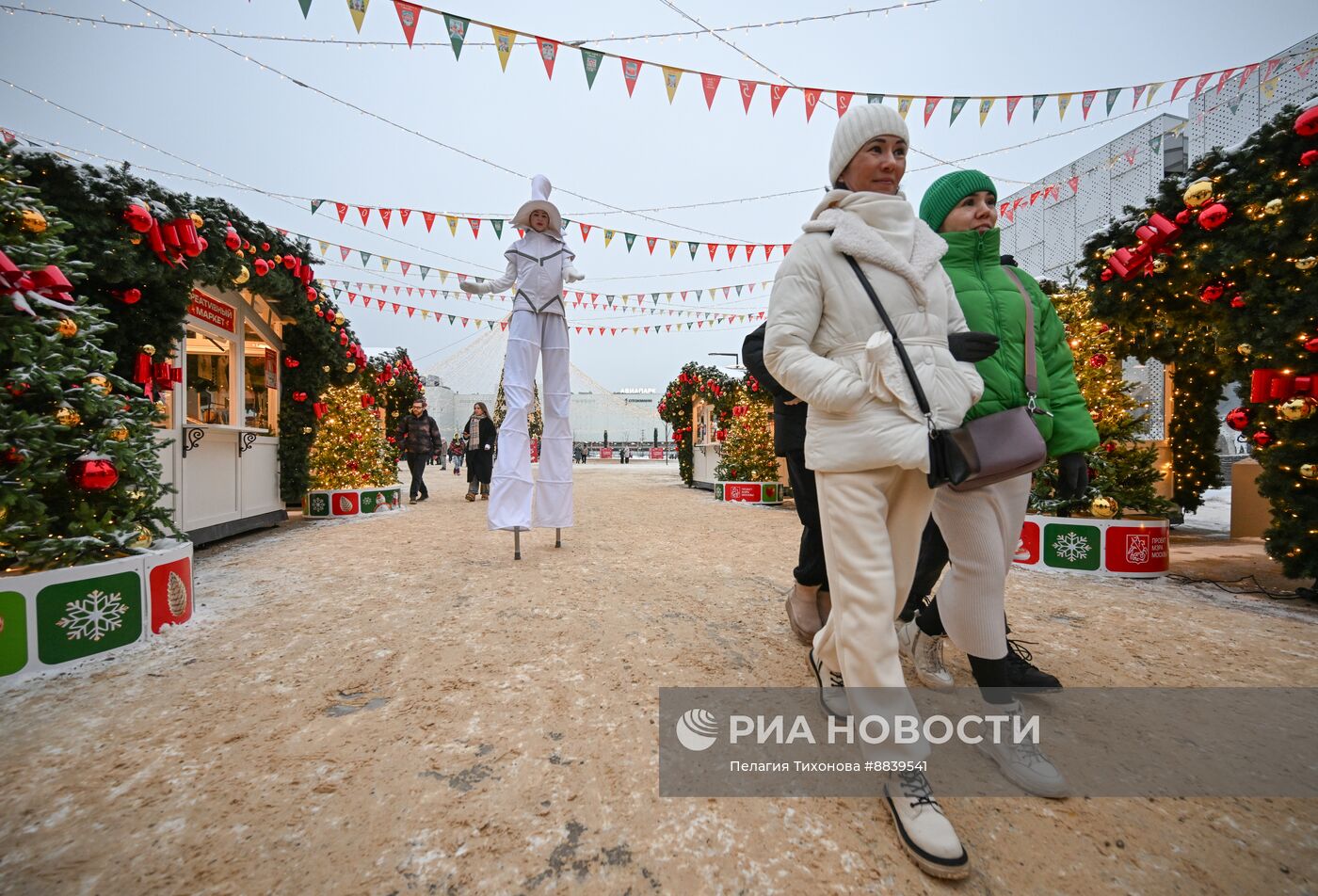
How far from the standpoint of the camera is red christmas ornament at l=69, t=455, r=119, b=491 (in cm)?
228

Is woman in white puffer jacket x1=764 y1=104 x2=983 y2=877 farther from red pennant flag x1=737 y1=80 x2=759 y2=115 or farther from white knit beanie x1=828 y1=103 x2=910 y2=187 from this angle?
red pennant flag x1=737 y1=80 x2=759 y2=115

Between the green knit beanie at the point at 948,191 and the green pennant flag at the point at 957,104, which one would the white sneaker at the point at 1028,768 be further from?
the green pennant flag at the point at 957,104

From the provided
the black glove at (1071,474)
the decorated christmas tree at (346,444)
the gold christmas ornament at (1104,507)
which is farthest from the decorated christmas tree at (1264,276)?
the decorated christmas tree at (346,444)

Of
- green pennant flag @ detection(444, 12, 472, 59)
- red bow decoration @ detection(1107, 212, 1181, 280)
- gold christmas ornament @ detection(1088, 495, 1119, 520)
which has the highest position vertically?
green pennant flag @ detection(444, 12, 472, 59)

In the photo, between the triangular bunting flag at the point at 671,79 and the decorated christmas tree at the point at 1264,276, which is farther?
the triangular bunting flag at the point at 671,79

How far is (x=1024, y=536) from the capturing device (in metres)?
3.97

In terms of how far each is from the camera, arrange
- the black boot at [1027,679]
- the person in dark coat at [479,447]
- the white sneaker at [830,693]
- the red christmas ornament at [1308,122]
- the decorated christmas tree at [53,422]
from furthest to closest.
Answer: the person in dark coat at [479,447] → the red christmas ornament at [1308,122] → the decorated christmas tree at [53,422] → the black boot at [1027,679] → the white sneaker at [830,693]

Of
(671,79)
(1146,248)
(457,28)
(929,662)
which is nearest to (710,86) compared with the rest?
(671,79)

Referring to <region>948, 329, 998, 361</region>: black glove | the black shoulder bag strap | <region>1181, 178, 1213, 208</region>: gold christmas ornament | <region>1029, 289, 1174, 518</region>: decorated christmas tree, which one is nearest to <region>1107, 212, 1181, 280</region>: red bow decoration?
<region>1181, 178, 1213, 208</region>: gold christmas ornament

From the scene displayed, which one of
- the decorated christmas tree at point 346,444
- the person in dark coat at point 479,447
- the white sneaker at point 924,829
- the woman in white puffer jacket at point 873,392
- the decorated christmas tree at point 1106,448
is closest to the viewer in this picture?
the white sneaker at point 924,829

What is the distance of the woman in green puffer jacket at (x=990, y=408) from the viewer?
1518 mm

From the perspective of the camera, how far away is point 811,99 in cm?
574

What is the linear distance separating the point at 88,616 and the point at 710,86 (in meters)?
6.09

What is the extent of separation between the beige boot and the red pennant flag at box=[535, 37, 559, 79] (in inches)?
203
